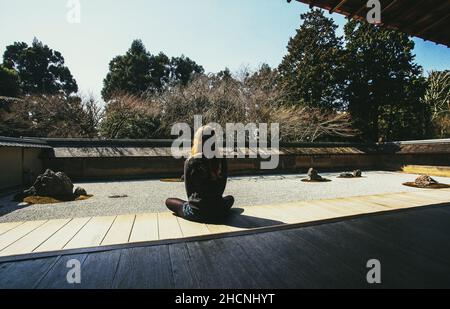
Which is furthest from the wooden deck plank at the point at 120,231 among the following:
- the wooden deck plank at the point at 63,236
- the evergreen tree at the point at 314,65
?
the evergreen tree at the point at 314,65

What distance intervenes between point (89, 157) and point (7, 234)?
9.83m

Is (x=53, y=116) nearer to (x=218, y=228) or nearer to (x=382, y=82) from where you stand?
(x=218, y=228)

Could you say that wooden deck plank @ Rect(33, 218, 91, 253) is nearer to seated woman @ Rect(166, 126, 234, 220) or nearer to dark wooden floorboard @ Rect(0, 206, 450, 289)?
dark wooden floorboard @ Rect(0, 206, 450, 289)

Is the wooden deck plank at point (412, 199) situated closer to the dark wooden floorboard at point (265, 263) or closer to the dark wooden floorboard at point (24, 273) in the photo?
the dark wooden floorboard at point (265, 263)

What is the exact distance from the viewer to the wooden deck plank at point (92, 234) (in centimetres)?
301

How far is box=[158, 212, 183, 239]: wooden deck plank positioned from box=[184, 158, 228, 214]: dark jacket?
0.43 metres

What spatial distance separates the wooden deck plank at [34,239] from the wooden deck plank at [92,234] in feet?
1.24

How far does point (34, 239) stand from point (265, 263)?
3.02 meters

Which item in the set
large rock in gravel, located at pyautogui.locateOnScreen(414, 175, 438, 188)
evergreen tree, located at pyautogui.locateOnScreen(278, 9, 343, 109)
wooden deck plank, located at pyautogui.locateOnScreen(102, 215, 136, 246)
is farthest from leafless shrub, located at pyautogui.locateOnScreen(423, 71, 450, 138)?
wooden deck plank, located at pyautogui.locateOnScreen(102, 215, 136, 246)

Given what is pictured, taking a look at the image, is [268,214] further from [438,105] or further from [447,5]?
[438,105]

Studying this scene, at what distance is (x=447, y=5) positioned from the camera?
304 cm

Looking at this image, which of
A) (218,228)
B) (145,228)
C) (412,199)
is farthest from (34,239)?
(412,199)

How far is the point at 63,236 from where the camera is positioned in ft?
10.9
